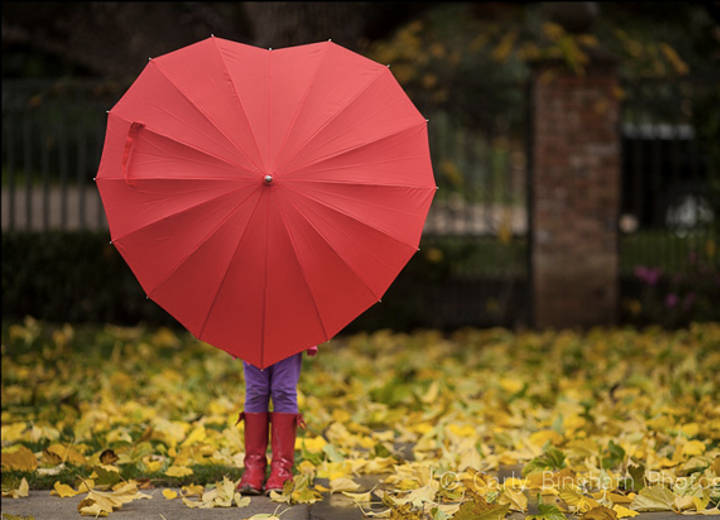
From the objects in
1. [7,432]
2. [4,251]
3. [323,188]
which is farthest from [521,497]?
[4,251]

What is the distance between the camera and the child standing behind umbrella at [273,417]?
143 inches

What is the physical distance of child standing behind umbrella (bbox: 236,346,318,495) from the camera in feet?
12.0

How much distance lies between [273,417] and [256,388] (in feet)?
0.47

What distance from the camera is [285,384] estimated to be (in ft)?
12.0

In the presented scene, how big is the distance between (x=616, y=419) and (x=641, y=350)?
2.82 meters

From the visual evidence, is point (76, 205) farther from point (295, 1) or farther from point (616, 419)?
point (616, 419)

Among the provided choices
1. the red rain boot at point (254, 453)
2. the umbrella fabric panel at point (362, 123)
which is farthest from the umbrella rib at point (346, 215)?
the red rain boot at point (254, 453)

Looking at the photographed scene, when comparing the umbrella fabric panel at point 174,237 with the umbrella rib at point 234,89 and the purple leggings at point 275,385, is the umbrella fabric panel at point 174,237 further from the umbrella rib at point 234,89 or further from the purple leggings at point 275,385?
the purple leggings at point 275,385

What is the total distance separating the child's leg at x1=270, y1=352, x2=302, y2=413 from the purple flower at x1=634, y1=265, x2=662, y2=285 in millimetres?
5939

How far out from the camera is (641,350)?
725 cm

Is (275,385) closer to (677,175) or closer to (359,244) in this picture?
(359,244)

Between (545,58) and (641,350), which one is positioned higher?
(545,58)

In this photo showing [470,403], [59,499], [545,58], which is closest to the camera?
[59,499]

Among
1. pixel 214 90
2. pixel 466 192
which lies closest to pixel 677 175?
pixel 466 192
